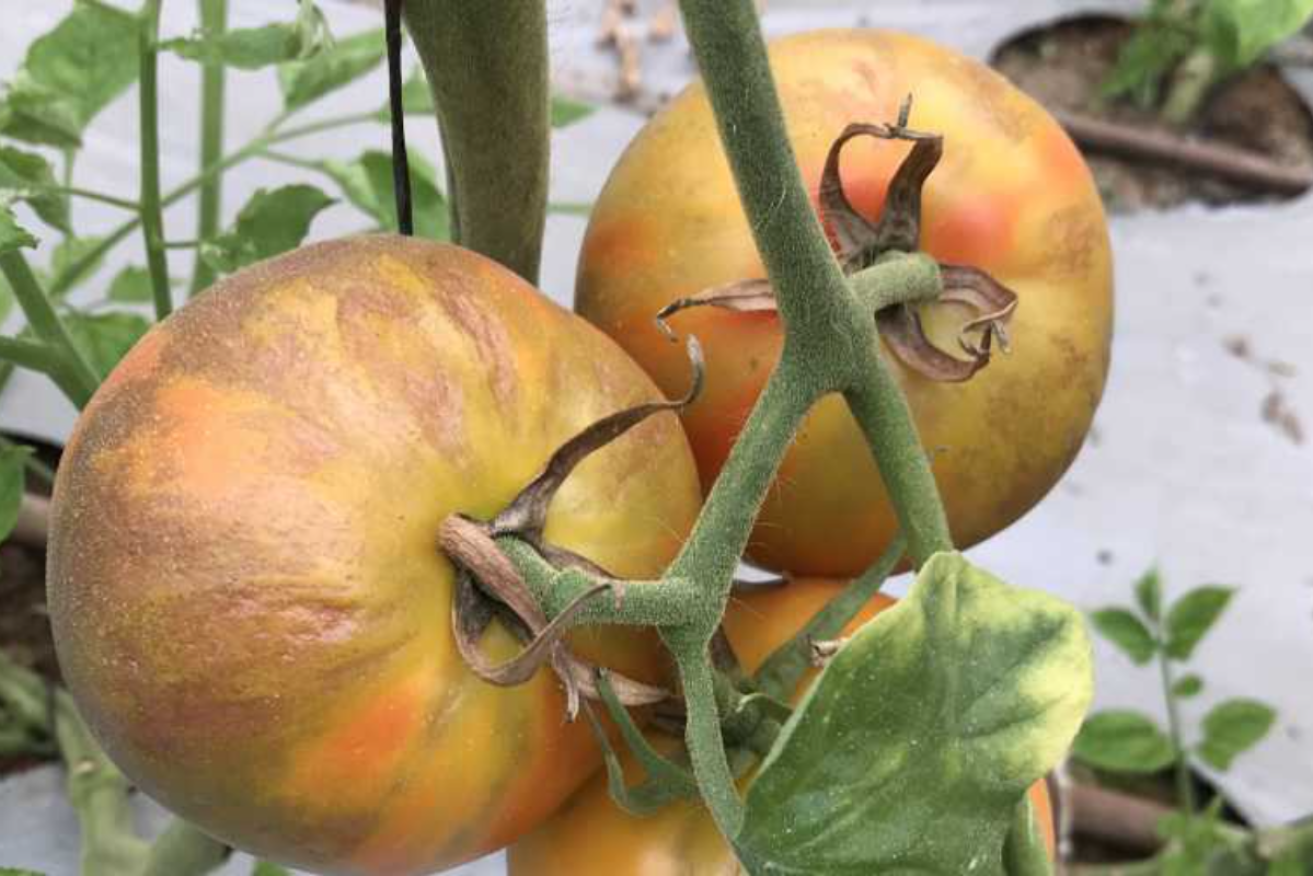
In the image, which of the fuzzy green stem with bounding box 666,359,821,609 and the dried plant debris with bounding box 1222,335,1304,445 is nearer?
the fuzzy green stem with bounding box 666,359,821,609

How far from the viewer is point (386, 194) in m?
0.52

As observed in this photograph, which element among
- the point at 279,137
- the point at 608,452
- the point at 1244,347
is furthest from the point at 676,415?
the point at 1244,347

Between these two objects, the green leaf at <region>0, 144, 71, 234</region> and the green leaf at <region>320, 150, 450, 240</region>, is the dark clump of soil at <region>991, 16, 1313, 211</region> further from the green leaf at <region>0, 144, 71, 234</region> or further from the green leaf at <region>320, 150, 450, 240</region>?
the green leaf at <region>0, 144, 71, 234</region>

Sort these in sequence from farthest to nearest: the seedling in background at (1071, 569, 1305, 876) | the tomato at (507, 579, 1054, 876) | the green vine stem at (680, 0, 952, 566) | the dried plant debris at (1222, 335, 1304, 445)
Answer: the dried plant debris at (1222, 335, 1304, 445) → the seedling in background at (1071, 569, 1305, 876) → the tomato at (507, 579, 1054, 876) → the green vine stem at (680, 0, 952, 566)

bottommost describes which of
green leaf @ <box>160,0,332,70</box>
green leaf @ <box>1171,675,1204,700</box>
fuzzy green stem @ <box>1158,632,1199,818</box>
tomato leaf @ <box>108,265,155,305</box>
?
fuzzy green stem @ <box>1158,632,1199,818</box>

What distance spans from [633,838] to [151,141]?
10.2 inches

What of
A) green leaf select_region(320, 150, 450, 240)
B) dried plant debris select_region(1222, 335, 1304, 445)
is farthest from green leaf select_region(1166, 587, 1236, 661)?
green leaf select_region(320, 150, 450, 240)

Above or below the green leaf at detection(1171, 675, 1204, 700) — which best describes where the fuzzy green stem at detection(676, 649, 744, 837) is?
above

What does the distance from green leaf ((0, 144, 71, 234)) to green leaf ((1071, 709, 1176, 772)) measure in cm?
55

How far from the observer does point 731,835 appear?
0.28m

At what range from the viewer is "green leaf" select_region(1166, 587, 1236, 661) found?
745 millimetres

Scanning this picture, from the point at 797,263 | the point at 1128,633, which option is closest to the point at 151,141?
the point at 797,263

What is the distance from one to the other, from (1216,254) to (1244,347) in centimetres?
10

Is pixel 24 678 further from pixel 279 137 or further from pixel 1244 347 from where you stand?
pixel 1244 347
